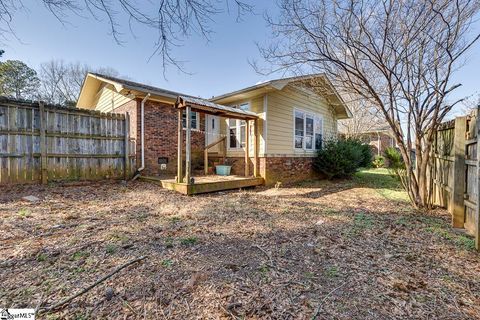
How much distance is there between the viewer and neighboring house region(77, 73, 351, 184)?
8359 millimetres

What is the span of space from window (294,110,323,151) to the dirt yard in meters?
5.36

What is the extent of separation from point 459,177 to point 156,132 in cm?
878

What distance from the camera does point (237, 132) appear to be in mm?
9500

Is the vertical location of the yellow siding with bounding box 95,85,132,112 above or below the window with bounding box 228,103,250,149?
above

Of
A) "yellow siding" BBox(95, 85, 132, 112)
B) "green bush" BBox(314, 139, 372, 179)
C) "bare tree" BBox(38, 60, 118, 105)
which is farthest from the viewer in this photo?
"bare tree" BBox(38, 60, 118, 105)

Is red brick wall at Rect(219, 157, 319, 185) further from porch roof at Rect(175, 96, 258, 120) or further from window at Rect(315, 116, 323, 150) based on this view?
porch roof at Rect(175, 96, 258, 120)

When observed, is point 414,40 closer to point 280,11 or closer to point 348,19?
point 348,19

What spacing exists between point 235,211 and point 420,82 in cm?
486

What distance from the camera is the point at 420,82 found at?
4906mm

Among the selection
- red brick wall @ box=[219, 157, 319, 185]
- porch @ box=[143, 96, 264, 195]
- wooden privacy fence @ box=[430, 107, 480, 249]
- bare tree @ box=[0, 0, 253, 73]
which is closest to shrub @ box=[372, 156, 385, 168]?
red brick wall @ box=[219, 157, 319, 185]

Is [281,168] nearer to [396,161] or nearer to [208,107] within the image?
[208,107]

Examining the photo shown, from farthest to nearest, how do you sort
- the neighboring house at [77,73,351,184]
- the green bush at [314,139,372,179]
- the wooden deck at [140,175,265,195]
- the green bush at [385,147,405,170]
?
the green bush at [314,139,372,179] → the neighboring house at [77,73,351,184] → the green bush at [385,147,405,170] → the wooden deck at [140,175,265,195]

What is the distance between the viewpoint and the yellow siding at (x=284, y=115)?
8.45 meters

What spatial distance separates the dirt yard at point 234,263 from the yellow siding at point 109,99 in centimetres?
581
